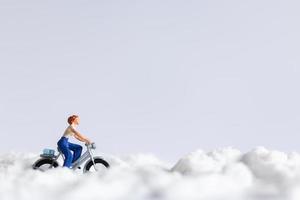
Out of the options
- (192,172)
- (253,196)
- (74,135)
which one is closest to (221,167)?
(192,172)

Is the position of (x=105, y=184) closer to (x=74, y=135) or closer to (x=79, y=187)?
(x=79, y=187)

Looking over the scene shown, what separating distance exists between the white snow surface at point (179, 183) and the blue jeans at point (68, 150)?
199 centimetres

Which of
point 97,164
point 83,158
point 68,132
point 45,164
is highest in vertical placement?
point 68,132

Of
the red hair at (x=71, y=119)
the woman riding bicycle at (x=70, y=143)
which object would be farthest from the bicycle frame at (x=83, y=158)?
the red hair at (x=71, y=119)

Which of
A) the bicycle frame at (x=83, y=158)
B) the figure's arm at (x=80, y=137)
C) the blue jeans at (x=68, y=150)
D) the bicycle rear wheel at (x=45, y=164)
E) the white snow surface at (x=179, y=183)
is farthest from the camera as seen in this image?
the bicycle rear wheel at (x=45, y=164)

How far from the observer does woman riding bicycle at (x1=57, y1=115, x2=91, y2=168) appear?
1906 cm

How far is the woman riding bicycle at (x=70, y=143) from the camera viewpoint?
19062mm

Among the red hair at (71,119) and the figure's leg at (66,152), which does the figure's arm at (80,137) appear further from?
the figure's leg at (66,152)

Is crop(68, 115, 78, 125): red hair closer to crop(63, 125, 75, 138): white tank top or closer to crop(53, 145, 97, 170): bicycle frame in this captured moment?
crop(63, 125, 75, 138): white tank top

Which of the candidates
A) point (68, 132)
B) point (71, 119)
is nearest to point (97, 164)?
point (68, 132)

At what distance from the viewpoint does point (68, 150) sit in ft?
63.2

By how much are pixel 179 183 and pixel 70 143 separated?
6.34m

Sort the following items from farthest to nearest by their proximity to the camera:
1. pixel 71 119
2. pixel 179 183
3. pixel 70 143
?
pixel 70 143 → pixel 71 119 → pixel 179 183

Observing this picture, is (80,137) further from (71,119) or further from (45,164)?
(45,164)
